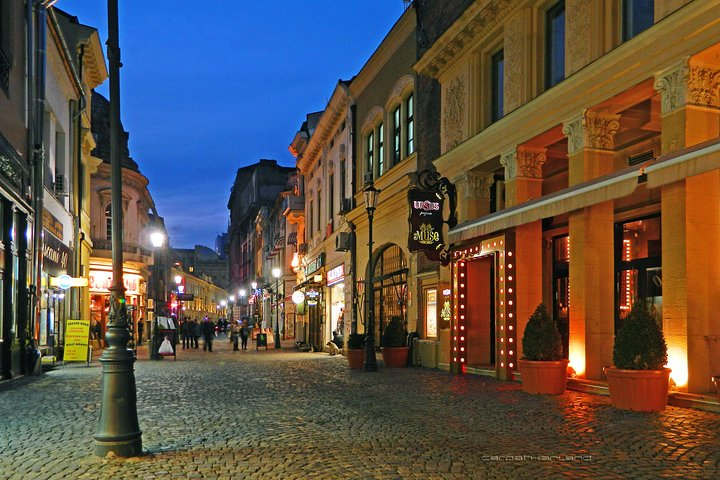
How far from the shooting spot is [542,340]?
516 inches

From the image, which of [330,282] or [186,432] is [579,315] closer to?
[186,432]

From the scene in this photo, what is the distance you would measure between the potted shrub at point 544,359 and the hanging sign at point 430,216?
5.90m

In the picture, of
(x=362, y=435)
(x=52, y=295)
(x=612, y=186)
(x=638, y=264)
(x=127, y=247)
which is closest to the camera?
(x=362, y=435)

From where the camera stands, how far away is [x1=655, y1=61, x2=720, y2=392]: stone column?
10984mm

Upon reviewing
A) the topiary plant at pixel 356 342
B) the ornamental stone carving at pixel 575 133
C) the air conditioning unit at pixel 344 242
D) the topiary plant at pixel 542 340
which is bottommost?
the topiary plant at pixel 356 342

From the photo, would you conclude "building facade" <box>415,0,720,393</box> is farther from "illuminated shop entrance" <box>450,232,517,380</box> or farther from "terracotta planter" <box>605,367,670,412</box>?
"terracotta planter" <box>605,367,670,412</box>

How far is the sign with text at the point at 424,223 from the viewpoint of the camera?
18859 millimetres

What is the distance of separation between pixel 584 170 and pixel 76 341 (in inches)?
641

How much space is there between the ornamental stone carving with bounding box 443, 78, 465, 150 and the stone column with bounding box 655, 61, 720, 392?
8212 mm

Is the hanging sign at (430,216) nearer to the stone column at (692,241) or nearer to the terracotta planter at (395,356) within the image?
the terracotta planter at (395,356)

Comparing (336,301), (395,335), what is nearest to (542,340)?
(395,335)

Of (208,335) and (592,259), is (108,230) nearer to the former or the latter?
(208,335)

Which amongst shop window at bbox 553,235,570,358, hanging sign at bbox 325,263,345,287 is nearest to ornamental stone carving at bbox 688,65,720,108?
shop window at bbox 553,235,570,358

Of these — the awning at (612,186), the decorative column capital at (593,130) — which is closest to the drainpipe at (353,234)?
the awning at (612,186)
